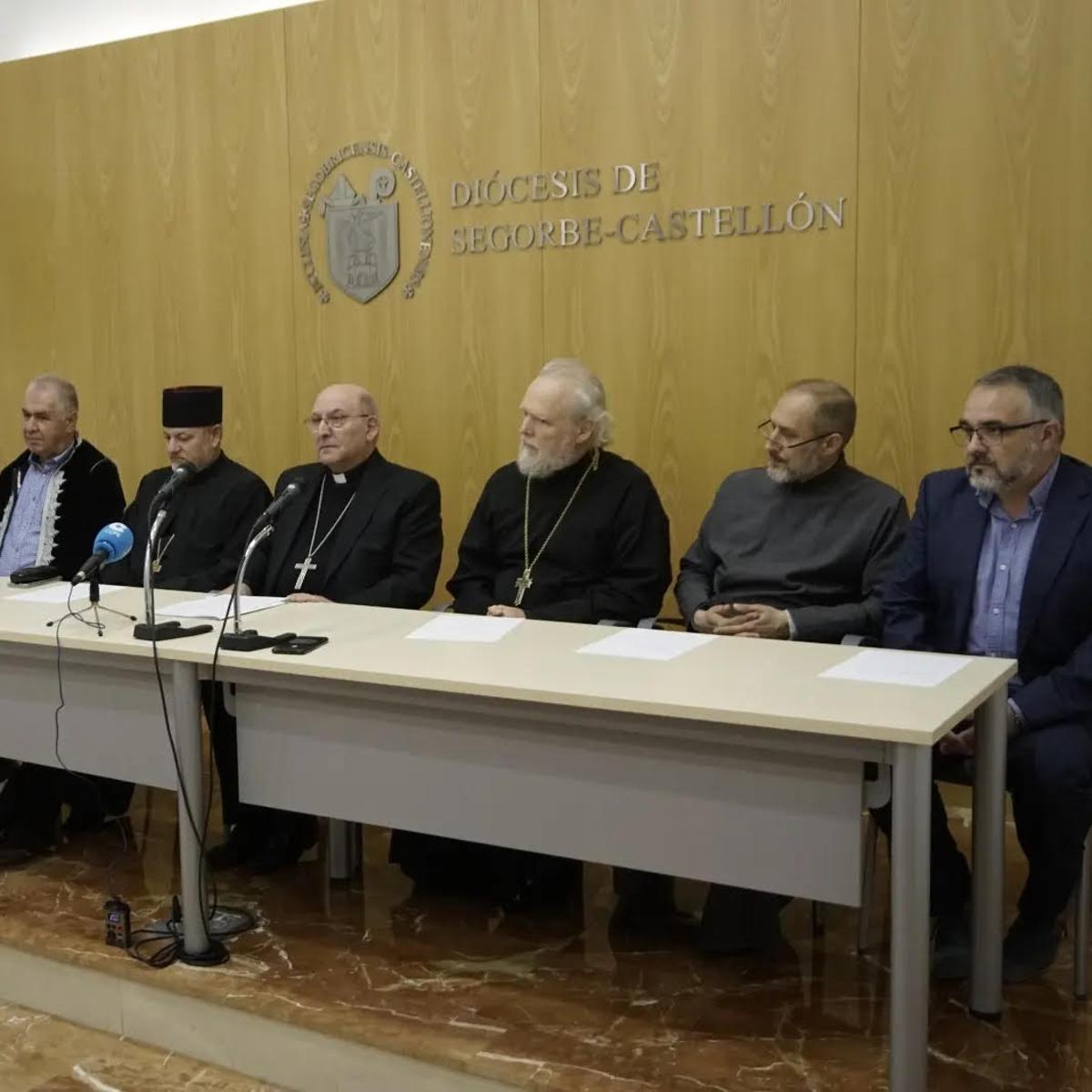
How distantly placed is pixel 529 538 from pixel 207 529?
3.68 feet

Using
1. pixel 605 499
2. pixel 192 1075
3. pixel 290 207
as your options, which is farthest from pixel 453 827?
pixel 290 207

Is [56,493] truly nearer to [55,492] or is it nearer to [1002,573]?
[55,492]

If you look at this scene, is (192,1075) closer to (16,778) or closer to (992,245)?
(16,778)

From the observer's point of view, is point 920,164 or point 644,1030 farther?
point 920,164

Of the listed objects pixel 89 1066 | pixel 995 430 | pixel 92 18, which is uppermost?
pixel 92 18

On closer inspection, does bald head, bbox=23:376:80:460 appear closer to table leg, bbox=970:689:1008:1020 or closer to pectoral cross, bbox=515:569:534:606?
pectoral cross, bbox=515:569:534:606

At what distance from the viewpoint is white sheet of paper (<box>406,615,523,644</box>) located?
2.93 m

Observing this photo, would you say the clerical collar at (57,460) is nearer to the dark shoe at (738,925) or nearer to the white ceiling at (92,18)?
the white ceiling at (92,18)

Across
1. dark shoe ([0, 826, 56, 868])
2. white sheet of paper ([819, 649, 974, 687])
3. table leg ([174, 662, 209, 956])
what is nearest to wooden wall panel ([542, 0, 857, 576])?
white sheet of paper ([819, 649, 974, 687])

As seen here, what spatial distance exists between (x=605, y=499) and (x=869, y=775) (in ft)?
5.31

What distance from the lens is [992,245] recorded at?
380cm

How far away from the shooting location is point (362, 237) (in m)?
4.89

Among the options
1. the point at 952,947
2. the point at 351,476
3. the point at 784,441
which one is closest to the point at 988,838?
the point at 952,947

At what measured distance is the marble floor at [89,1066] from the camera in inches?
106
